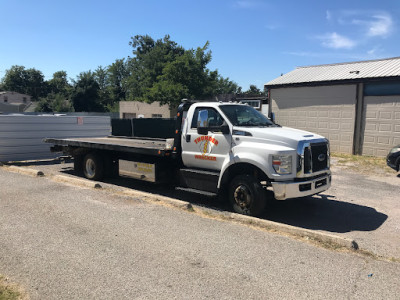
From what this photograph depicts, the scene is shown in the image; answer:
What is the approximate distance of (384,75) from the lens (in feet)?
49.0

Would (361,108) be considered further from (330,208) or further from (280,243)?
(280,243)

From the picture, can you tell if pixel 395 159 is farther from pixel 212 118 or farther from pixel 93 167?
pixel 93 167

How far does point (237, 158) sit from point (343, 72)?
43.5ft

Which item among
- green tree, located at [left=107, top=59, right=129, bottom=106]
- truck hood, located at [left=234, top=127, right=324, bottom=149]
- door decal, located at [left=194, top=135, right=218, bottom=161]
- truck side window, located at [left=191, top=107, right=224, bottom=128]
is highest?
green tree, located at [left=107, top=59, right=129, bottom=106]

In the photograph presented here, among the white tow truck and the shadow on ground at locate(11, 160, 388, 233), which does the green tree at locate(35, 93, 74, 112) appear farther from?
the shadow on ground at locate(11, 160, 388, 233)

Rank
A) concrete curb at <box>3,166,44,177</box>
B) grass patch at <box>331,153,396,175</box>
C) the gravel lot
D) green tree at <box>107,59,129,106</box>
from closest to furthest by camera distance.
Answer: the gravel lot → concrete curb at <box>3,166,44,177</box> → grass patch at <box>331,153,396,175</box> → green tree at <box>107,59,129,106</box>

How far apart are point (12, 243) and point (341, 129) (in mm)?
15152

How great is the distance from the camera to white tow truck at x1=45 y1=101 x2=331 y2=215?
6.10m

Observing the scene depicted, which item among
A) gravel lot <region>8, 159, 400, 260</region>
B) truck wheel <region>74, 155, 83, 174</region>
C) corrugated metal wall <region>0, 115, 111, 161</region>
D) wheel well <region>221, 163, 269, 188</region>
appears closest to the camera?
gravel lot <region>8, 159, 400, 260</region>

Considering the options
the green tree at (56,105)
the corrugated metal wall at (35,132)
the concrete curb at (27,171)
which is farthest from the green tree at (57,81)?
the concrete curb at (27,171)

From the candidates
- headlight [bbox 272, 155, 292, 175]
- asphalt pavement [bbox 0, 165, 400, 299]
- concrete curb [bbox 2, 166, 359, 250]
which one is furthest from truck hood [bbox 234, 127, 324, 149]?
asphalt pavement [bbox 0, 165, 400, 299]

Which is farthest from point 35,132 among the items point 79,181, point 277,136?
point 277,136

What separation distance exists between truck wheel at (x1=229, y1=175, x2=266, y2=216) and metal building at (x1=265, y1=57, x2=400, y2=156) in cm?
1123

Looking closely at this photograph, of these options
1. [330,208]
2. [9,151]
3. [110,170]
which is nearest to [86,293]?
[330,208]
